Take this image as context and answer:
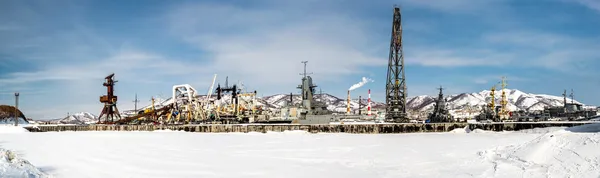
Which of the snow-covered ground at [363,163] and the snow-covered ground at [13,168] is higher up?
the snow-covered ground at [13,168]

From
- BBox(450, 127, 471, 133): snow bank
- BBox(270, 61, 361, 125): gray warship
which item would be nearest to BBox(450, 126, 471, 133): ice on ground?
BBox(450, 127, 471, 133): snow bank

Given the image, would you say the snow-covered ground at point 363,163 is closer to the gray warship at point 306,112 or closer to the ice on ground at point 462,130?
the ice on ground at point 462,130

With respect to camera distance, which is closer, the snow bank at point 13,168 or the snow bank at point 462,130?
the snow bank at point 13,168

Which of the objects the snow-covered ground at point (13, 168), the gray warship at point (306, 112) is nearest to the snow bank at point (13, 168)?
the snow-covered ground at point (13, 168)

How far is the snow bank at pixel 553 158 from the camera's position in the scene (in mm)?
16594

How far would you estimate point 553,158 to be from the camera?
61.5 ft

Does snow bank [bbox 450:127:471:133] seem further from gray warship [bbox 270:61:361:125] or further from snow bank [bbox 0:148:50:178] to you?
snow bank [bbox 0:148:50:178]

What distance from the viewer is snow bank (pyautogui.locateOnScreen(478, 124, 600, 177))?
54.4ft

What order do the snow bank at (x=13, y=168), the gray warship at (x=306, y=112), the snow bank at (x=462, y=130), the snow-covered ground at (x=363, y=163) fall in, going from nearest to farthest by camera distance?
the snow bank at (x=13, y=168), the snow-covered ground at (x=363, y=163), the snow bank at (x=462, y=130), the gray warship at (x=306, y=112)

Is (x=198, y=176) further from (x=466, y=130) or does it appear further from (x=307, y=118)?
(x=307, y=118)

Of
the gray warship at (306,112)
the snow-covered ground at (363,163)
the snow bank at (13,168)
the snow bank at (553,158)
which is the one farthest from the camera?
the gray warship at (306,112)

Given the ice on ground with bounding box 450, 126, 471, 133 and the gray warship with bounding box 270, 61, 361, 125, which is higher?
the gray warship with bounding box 270, 61, 361, 125

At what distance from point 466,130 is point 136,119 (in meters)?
75.2

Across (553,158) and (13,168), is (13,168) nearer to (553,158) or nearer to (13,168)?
(13,168)
